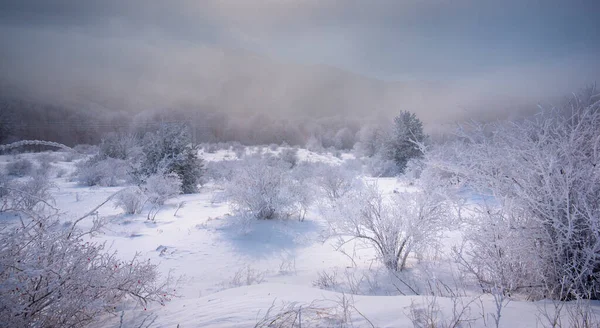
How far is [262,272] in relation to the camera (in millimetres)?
5902

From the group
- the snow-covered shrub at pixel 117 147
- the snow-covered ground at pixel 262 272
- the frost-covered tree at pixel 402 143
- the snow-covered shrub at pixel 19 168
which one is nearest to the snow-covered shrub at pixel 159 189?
the snow-covered ground at pixel 262 272

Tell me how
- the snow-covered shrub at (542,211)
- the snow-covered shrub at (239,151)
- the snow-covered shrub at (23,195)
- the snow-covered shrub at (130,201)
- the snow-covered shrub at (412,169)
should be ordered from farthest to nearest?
1. the snow-covered shrub at (239,151)
2. the snow-covered shrub at (130,201)
3. the snow-covered shrub at (412,169)
4. the snow-covered shrub at (542,211)
5. the snow-covered shrub at (23,195)

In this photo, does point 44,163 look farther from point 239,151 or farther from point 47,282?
point 47,282

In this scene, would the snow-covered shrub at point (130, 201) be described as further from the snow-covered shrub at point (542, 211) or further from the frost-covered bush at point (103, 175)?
the snow-covered shrub at point (542, 211)

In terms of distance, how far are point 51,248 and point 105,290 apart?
67 cm

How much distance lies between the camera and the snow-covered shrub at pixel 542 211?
129 inches

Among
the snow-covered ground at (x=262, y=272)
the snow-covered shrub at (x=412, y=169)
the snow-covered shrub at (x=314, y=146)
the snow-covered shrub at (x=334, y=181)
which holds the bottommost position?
the snow-covered ground at (x=262, y=272)

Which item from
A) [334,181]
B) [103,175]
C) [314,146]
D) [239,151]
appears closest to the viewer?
[334,181]

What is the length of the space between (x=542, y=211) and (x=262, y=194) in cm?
756

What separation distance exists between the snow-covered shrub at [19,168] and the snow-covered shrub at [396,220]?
55.7 feet

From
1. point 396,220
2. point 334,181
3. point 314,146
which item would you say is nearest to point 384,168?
point 334,181

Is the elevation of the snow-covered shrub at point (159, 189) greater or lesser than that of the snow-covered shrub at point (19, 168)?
lesser

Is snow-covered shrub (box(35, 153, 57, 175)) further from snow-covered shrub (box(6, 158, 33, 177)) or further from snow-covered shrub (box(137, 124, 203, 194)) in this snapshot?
snow-covered shrub (box(137, 124, 203, 194))

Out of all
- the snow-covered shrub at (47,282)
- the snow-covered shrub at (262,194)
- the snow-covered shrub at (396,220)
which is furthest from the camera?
the snow-covered shrub at (262,194)
